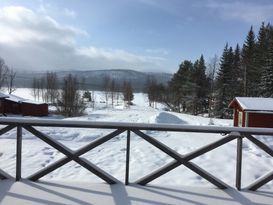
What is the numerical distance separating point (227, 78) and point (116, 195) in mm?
49835

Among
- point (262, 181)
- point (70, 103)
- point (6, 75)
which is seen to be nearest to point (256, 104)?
point (262, 181)

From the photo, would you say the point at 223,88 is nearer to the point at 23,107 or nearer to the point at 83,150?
the point at 23,107

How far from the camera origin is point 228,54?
57.7 metres

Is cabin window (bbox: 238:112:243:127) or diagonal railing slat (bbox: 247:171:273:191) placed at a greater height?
diagonal railing slat (bbox: 247:171:273:191)

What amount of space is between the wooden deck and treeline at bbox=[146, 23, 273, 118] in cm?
4014

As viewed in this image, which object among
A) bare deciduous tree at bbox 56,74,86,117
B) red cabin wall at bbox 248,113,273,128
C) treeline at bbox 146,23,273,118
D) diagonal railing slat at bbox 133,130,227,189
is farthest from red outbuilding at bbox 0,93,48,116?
diagonal railing slat at bbox 133,130,227,189

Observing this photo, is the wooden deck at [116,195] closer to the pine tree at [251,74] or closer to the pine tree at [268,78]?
the pine tree at [268,78]

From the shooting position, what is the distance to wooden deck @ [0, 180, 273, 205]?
4383 millimetres

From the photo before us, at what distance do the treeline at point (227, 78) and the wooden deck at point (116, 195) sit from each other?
1580 inches

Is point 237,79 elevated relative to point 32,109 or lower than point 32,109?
elevated

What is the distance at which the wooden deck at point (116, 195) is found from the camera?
14.4 feet

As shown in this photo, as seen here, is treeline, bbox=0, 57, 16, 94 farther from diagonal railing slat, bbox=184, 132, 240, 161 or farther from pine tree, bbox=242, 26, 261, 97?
diagonal railing slat, bbox=184, 132, 240, 161

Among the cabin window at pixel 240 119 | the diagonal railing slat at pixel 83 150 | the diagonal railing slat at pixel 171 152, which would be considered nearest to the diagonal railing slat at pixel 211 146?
the diagonal railing slat at pixel 171 152

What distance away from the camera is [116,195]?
182 inches
